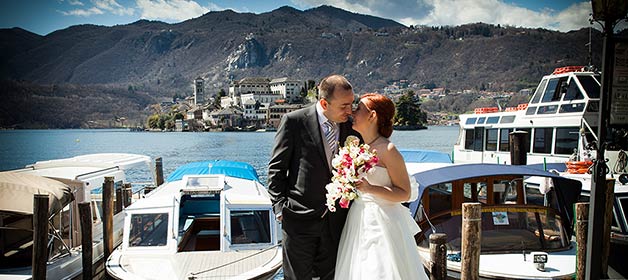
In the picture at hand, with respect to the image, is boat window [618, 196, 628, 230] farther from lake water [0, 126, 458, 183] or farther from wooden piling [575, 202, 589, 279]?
lake water [0, 126, 458, 183]

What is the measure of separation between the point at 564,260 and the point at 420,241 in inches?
92.4

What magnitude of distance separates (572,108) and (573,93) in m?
0.60

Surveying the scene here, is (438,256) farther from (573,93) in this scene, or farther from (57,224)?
(573,93)

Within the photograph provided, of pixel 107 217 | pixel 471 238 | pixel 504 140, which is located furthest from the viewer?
pixel 504 140

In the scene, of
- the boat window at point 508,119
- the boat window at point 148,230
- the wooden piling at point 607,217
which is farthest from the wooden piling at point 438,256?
the boat window at point 508,119

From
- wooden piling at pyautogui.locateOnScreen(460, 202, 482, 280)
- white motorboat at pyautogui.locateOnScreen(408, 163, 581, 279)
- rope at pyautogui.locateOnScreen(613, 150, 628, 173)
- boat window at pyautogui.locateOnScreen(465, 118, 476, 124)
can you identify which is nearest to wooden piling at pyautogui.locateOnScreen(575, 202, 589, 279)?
white motorboat at pyautogui.locateOnScreen(408, 163, 581, 279)

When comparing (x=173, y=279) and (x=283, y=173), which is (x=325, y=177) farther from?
(x=173, y=279)

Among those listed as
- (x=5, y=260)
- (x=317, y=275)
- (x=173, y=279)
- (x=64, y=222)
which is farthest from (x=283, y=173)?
(x=64, y=222)

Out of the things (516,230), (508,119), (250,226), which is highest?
(508,119)

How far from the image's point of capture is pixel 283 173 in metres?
4.50

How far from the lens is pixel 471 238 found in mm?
7062

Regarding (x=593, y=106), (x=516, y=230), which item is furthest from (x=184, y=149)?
(x=516, y=230)

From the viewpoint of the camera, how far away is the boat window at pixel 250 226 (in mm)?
9602

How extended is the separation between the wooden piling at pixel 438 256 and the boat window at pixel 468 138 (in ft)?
59.6
